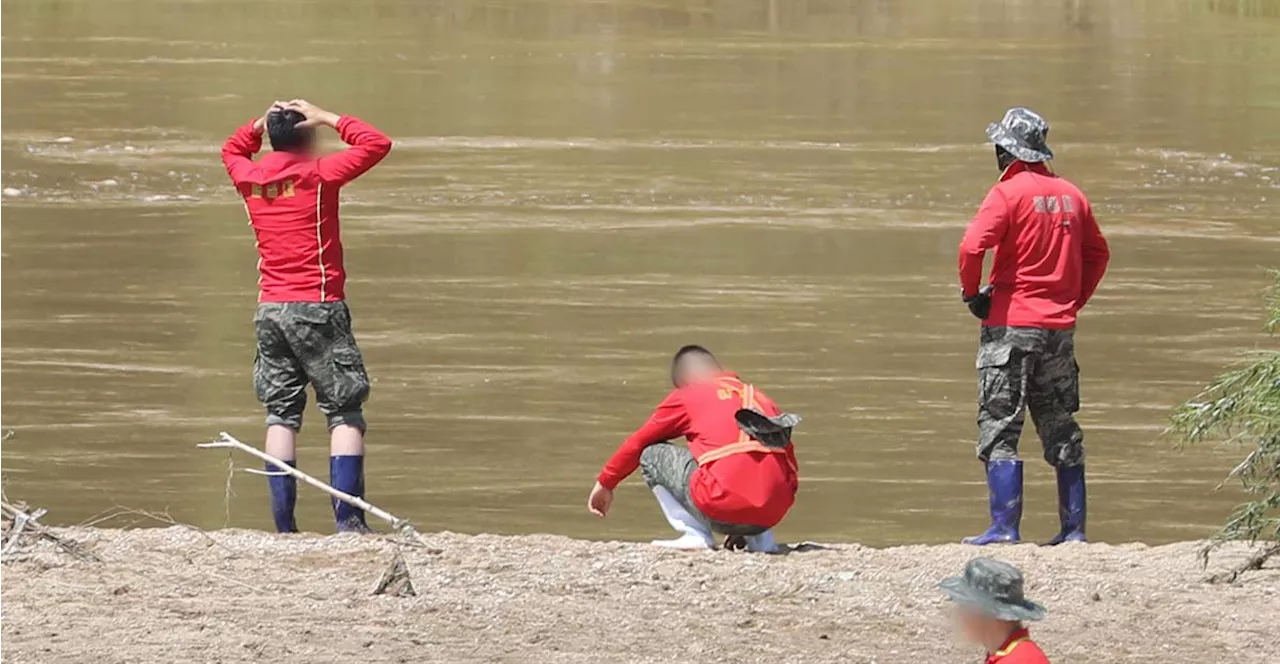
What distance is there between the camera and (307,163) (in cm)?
935

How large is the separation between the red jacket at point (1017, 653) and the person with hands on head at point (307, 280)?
4377 mm

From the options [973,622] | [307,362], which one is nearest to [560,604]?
[307,362]

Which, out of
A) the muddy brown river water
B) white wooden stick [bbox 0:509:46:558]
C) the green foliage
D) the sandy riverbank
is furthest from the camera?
the muddy brown river water

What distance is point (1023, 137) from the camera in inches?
373

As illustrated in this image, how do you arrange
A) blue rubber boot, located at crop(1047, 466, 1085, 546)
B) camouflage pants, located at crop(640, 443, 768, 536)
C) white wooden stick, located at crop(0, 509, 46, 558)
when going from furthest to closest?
blue rubber boot, located at crop(1047, 466, 1085, 546), camouflage pants, located at crop(640, 443, 768, 536), white wooden stick, located at crop(0, 509, 46, 558)

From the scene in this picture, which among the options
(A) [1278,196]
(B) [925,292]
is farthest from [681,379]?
(A) [1278,196]

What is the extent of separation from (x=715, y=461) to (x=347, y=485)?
1417 mm

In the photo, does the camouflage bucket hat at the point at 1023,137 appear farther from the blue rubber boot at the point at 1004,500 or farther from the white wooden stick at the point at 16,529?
the white wooden stick at the point at 16,529

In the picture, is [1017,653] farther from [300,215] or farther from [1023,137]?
[300,215]

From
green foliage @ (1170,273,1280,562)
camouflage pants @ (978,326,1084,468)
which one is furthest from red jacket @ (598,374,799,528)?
green foliage @ (1170,273,1280,562)

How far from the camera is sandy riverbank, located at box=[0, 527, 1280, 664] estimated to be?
7.53 meters

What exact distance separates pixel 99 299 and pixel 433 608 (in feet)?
26.6

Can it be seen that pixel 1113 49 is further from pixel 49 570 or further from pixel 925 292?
pixel 49 570

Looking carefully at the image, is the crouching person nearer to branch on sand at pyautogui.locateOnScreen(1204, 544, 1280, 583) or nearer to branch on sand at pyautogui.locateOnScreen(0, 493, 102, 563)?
branch on sand at pyautogui.locateOnScreen(1204, 544, 1280, 583)
